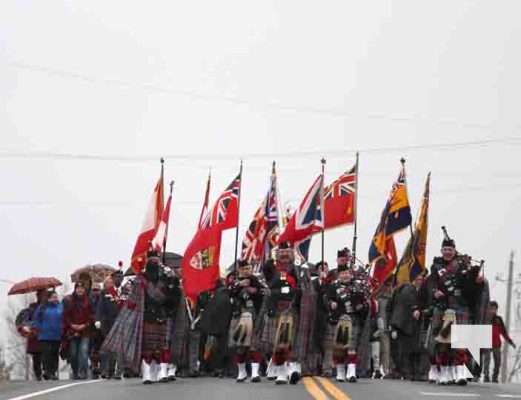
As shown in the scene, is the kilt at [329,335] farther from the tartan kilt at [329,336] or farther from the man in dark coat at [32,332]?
the man in dark coat at [32,332]

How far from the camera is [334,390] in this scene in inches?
762

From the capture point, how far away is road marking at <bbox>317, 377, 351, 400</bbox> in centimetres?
1789

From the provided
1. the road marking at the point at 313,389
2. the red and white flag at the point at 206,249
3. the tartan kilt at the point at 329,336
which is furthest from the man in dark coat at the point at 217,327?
the road marking at the point at 313,389

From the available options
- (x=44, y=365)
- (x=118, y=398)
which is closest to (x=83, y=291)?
(x=44, y=365)

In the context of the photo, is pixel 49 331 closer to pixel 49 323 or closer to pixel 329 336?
pixel 49 323

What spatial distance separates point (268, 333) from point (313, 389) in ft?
9.07

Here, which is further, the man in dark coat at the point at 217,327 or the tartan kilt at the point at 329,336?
the man in dark coat at the point at 217,327

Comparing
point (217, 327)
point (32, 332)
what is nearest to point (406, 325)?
point (217, 327)

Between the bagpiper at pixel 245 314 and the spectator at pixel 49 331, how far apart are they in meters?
3.68

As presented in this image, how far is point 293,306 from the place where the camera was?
885 inches

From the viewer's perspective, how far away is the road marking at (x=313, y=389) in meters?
18.1

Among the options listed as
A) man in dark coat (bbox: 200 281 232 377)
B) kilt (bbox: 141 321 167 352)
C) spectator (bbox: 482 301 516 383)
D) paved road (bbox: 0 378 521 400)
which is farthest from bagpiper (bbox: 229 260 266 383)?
spectator (bbox: 482 301 516 383)

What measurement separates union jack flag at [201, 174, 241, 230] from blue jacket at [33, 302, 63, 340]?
3345 millimetres

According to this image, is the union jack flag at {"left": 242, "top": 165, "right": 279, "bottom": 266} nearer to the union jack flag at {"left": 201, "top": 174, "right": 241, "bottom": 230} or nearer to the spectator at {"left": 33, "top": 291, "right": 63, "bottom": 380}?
the union jack flag at {"left": 201, "top": 174, "right": 241, "bottom": 230}
